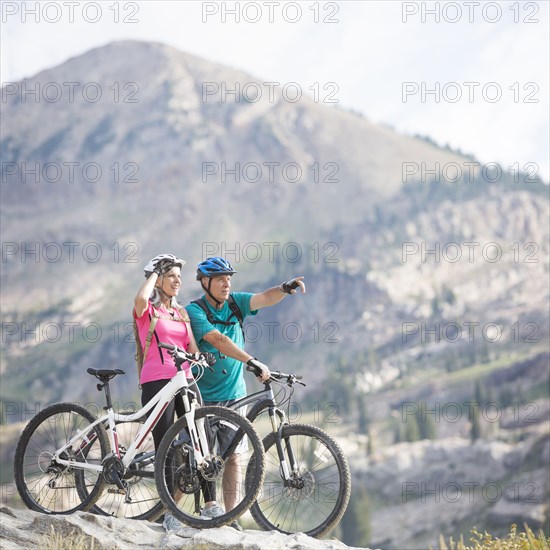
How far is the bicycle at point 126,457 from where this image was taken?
32.1 ft

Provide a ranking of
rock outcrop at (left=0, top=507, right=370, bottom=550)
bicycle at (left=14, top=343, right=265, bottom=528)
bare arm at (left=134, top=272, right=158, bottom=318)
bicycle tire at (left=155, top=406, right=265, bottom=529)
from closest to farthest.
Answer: rock outcrop at (left=0, top=507, right=370, bottom=550) < bicycle tire at (left=155, top=406, right=265, bottom=529) < bicycle at (left=14, top=343, right=265, bottom=528) < bare arm at (left=134, top=272, right=158, bottom=318)

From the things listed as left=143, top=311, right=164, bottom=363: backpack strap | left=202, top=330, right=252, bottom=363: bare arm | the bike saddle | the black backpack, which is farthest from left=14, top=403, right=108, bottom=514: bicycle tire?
the black backpack

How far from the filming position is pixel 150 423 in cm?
1017

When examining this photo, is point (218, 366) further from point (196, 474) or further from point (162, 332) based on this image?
point (196, 474)

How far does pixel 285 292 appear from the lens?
10828mm

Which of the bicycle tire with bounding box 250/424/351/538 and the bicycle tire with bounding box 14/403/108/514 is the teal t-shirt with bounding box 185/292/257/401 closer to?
the bicycle tire with bounding box 250/424/351/538

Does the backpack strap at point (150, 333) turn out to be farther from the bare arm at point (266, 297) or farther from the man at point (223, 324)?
the bare arm at point (266, 297)

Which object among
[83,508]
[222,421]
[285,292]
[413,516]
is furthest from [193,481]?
[413,516]

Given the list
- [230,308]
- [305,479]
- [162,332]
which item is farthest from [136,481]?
[230,308]

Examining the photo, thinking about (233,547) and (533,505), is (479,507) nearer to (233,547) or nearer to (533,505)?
(533,505)

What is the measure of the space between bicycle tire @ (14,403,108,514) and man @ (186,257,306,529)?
5.46ft

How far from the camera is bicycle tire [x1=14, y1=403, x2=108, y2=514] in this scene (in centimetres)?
1088

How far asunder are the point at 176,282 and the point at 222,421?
1.94 meters

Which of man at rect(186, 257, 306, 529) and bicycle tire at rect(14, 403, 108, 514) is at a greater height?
man at rect(186, 257, 306, 529)
